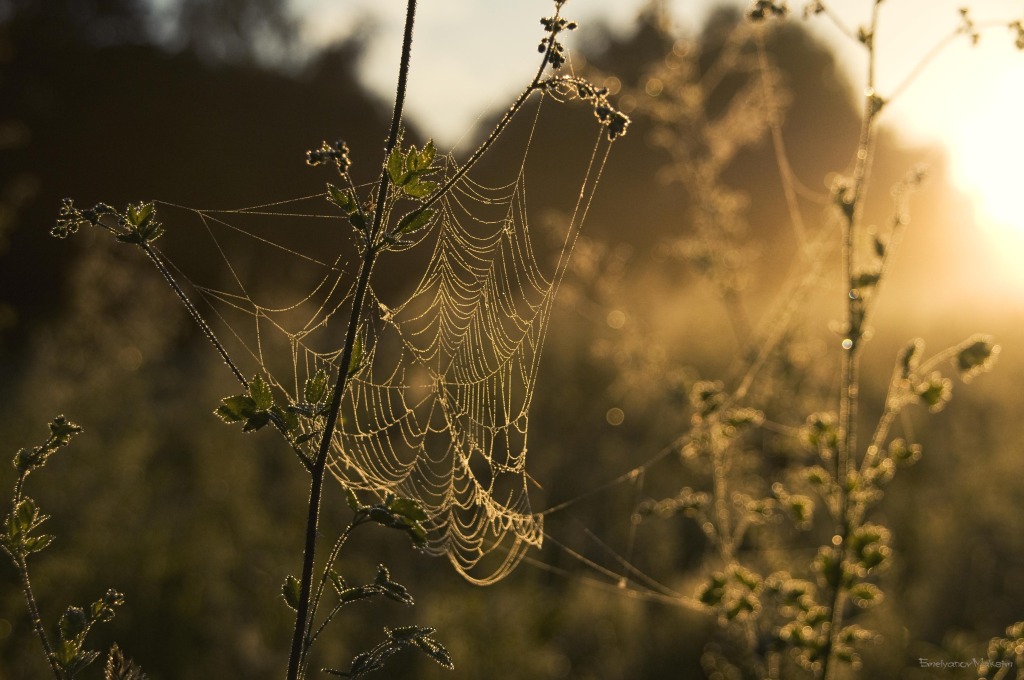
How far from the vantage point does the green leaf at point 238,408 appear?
1203 millimetres

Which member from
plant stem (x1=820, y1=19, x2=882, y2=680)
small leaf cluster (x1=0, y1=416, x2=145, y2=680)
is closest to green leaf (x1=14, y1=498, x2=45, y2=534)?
small leaf cluster (x1=0, y1=416, x2=145, y2=680)

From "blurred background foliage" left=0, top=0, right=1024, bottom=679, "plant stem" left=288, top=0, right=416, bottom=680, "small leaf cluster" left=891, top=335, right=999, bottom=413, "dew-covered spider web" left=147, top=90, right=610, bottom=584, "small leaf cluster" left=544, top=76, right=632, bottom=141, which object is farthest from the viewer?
"blurred background foliage" left=0, top=0, right=1024, bottom=679

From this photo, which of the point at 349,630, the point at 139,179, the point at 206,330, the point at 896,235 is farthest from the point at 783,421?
the point at 139,179

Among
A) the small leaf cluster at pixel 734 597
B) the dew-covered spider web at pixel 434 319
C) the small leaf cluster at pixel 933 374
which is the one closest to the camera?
the small leaf cluster at pixel 933 374

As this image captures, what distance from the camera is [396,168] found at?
3.85 ft

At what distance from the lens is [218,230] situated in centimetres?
1792

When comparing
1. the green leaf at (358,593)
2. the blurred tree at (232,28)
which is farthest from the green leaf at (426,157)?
the blurred tree at (232,28)

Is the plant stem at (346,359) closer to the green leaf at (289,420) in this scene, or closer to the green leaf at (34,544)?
the green leaf at (289,420)

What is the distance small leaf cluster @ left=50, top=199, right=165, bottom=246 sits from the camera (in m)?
1.19

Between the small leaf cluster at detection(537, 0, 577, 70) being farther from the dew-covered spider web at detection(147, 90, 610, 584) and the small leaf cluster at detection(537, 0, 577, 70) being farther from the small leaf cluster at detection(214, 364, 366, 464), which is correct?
the small leaf cluster at detection(214, 364, 366, 464)

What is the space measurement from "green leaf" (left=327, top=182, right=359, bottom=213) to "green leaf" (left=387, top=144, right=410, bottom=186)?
7 cm

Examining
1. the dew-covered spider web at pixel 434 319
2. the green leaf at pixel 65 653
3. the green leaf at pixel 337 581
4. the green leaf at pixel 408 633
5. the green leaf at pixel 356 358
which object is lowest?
the green leaf at pixel 65 653

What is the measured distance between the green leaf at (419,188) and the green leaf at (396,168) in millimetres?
12

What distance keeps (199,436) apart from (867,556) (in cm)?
695
